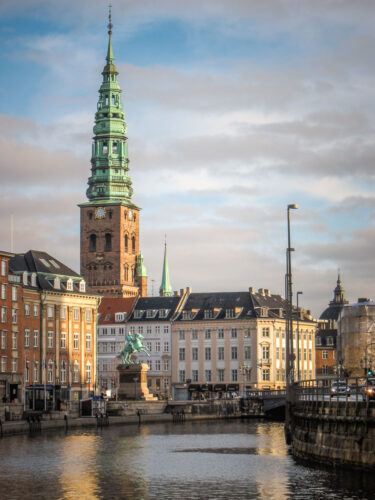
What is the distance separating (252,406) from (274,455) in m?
70.4

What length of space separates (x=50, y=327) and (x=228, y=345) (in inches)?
1581

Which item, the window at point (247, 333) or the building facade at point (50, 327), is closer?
the building facade at point (50, 327)

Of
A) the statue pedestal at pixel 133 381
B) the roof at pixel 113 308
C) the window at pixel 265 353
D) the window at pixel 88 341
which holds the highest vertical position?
the roof at pixel 113 308

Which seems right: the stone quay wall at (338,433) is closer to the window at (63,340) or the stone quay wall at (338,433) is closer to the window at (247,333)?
the window at (63,340)

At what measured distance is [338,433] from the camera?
193 ft

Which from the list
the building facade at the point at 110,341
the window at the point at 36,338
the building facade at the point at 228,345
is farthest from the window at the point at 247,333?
the window at the point at 36,338

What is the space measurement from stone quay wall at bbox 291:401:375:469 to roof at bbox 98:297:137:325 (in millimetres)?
121234

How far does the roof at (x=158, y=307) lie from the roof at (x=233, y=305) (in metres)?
2.05

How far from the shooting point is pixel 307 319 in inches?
7785

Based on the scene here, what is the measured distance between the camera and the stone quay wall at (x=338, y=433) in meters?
53.9

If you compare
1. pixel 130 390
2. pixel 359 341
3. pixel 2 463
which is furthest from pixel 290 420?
pixel 359 341

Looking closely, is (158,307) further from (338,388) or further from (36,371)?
(338,388)

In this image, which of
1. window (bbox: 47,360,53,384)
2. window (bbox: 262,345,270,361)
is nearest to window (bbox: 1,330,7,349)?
window (bbox: 47,360,53,384)

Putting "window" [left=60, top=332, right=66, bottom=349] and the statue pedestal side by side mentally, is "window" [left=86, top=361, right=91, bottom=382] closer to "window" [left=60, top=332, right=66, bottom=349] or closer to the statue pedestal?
"window" [left=60, top=332, right=66, bottom=349]
